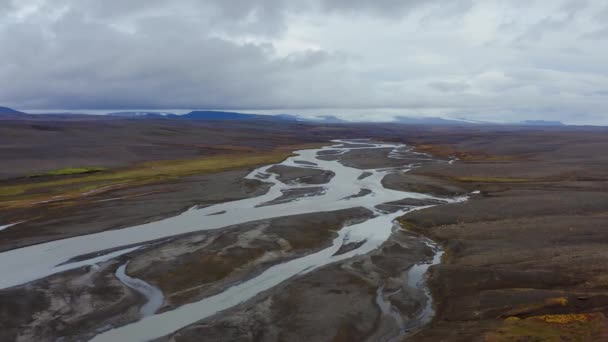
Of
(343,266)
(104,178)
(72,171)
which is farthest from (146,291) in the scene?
(72,171)

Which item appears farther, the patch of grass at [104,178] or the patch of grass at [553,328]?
the patch of grass at [104,178]

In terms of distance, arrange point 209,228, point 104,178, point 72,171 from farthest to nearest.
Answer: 1. point 72,171
2. point 104,178
3. point 209,228

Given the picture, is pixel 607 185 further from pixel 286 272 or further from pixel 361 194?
pixel 286 272

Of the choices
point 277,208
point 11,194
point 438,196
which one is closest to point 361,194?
point 438,196

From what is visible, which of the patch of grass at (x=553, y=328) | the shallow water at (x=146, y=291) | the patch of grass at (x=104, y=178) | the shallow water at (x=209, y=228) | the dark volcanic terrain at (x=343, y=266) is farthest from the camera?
the patch of grass at (x=104, y=178)

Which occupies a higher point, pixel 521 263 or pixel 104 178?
pixel 521 263

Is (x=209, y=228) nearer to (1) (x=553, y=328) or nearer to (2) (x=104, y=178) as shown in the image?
(1) (x=553, y=328)

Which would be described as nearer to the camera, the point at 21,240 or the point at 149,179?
the point at 21,240

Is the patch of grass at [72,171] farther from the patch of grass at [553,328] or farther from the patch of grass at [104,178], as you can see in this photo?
the patch of grass at [553,328]

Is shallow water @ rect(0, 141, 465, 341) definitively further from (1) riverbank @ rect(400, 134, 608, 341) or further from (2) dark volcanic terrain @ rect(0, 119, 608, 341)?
(1) riverbank @ rect(400, 134, 608, 341)

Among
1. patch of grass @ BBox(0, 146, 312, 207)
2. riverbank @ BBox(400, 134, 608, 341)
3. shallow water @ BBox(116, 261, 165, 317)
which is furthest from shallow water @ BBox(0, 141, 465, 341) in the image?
patch of grass @ BBox(0, 146, 312, 207)

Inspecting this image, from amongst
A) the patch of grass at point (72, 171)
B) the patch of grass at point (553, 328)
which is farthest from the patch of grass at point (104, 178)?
the patch of grass at point (553, 328)
